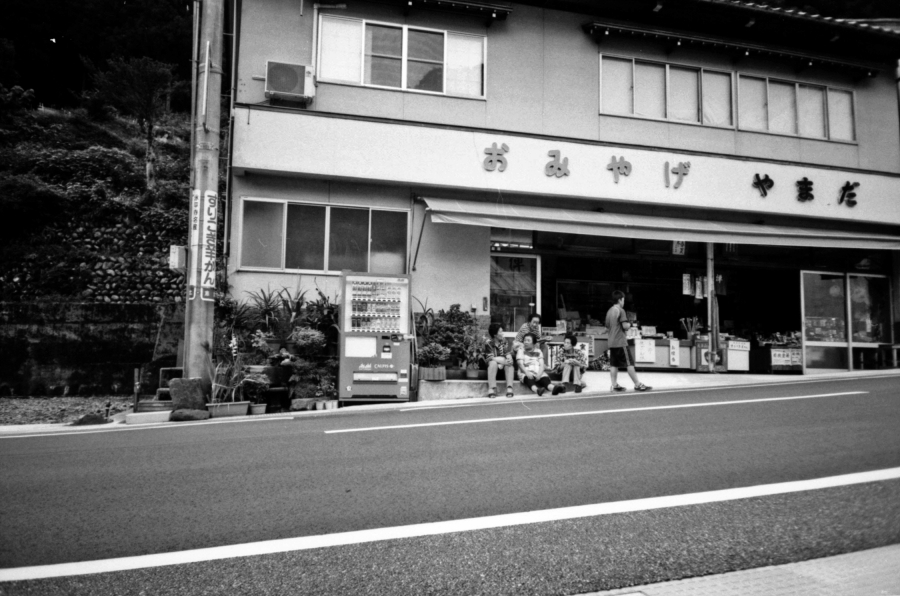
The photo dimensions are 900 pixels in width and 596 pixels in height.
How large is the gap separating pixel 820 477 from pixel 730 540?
6.23 ft

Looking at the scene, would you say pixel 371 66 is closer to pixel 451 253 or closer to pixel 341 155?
pixel 341 155

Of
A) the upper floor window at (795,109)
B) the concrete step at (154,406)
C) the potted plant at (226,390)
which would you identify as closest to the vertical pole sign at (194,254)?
the potted plant at (226,390)

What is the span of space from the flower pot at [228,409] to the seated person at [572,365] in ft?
20.5

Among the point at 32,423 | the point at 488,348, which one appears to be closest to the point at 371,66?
the point at 488,348

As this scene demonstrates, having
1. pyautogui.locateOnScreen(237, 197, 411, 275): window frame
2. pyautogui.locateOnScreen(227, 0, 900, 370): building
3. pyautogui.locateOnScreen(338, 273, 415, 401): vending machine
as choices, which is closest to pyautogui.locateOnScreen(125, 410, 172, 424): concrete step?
pyautogui.locateOnScreen(338, 273, 415, 401): vending machine

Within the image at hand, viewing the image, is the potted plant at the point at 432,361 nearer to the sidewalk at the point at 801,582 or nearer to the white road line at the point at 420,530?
the white road line at the point at 420,530

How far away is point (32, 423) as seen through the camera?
10828 mm

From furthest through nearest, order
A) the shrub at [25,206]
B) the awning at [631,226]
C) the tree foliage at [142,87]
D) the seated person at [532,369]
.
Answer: the tree foliage at [142,87] → the shrub at [25,206] → the awning at [631,226] → the seated person at [532,369]

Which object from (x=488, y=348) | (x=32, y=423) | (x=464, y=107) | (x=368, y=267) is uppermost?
(x=464, y=107)

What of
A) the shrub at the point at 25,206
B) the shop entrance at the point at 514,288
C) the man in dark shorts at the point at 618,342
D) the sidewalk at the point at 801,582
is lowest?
the sidewalk at the point at 801,582

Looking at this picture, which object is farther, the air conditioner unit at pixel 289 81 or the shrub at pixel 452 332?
the air conditioner unit at pixel 289 81

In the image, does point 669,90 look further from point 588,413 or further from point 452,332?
point 588,413

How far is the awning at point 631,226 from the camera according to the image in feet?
42.9

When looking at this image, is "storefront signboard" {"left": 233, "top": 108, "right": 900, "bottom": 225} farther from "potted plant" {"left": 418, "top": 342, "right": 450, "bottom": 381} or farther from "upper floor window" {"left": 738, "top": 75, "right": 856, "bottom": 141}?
"potted plant" {"left": 418, "top": 342, "right": 450, "bottom": 381}
